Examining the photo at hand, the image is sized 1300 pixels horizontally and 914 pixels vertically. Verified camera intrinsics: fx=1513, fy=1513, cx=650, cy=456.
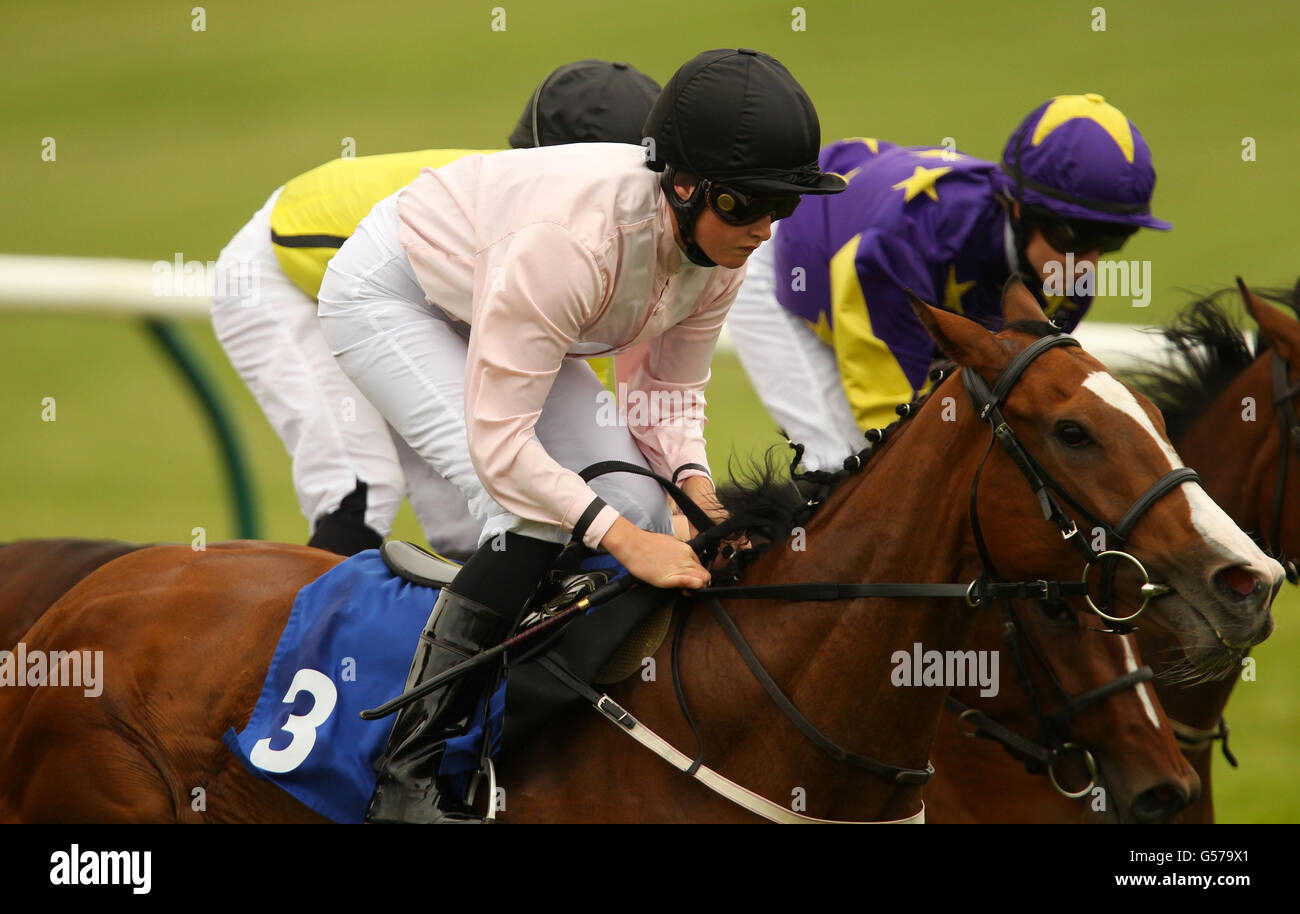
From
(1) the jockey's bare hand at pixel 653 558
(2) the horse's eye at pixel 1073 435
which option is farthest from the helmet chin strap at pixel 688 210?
(2) the horse's eye at pixel 1073 435

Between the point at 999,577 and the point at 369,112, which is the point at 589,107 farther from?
the point at 369,112

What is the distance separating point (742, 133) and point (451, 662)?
1057mm

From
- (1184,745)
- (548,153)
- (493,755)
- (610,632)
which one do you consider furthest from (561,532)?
(1184,745)

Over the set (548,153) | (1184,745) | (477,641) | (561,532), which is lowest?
(1184,745)

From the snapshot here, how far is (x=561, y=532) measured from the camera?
2.74 metres

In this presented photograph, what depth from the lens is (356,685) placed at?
9.34 feet

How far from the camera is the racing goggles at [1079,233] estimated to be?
364 cm

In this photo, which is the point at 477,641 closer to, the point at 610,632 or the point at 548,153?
the point at 610,632

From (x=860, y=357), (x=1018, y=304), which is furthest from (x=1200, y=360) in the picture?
(x=1018, y=304)

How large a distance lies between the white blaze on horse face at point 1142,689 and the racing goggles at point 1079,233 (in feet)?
3.36

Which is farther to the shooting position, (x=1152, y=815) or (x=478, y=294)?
(x=1152, y=815)

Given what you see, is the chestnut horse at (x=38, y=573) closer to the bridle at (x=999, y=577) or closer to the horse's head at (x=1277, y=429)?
the bridle at (x=999, y=577)

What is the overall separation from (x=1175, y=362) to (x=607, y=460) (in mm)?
1566

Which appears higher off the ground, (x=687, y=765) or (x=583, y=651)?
(x=583, y=651)
